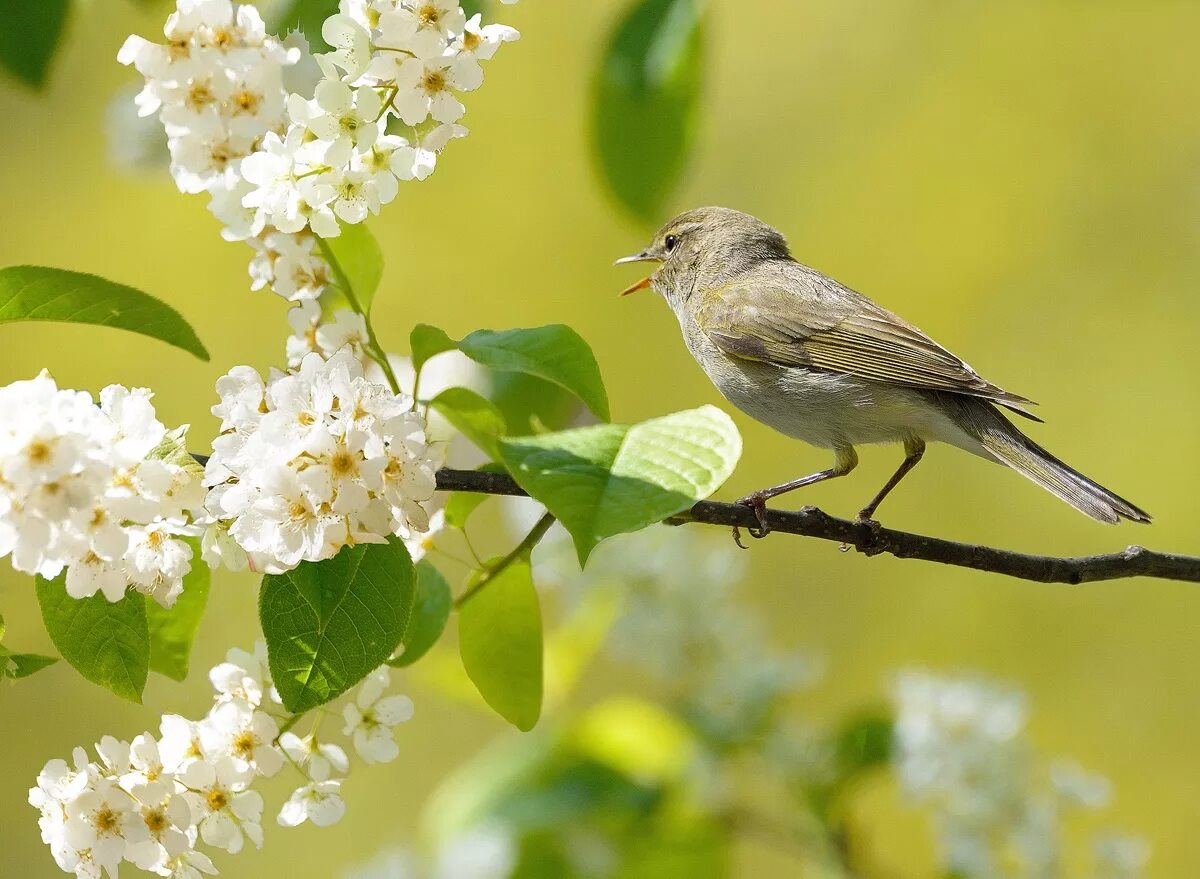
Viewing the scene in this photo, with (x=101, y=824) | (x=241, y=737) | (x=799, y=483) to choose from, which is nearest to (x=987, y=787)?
(x=799, y=483)

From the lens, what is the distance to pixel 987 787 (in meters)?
2.62

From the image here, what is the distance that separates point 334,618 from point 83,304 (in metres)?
0.42

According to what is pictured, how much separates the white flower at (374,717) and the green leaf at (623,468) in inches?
16.7

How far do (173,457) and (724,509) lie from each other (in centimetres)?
55

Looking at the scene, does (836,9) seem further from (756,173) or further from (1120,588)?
(1120,588)

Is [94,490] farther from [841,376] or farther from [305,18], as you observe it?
[841,376]

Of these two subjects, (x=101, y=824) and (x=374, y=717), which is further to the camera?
(x=374, y=717)

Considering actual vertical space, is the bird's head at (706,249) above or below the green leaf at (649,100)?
below

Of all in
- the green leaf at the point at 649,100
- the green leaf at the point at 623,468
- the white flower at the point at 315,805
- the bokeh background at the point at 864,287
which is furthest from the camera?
the bokeh background at the point at 864,287

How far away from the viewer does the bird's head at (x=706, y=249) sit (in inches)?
124

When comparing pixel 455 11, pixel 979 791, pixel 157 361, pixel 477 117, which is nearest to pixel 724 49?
pixel 477 117

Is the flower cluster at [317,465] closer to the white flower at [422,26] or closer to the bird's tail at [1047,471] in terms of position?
the white flower at [422,26]

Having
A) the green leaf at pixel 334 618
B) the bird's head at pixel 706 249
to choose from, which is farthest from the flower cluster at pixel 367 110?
the bird's head at pixel 706 249

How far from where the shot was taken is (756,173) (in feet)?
20.9
